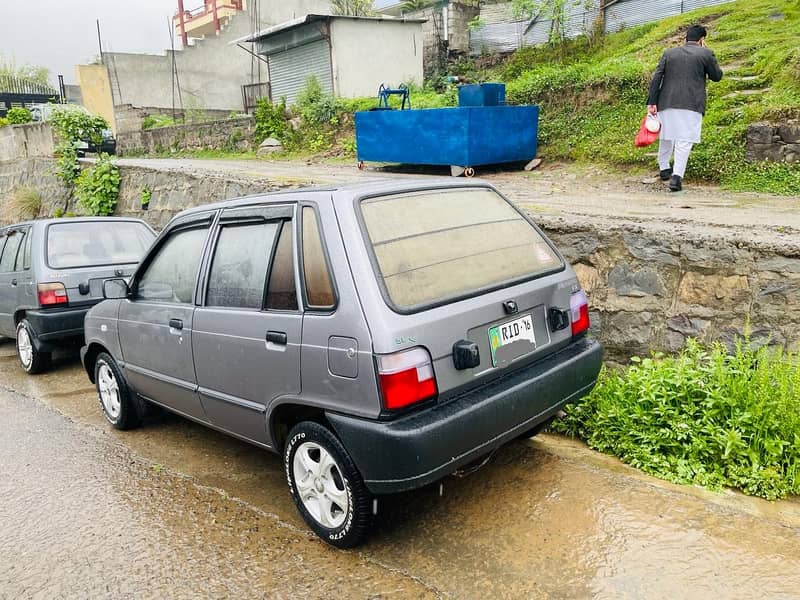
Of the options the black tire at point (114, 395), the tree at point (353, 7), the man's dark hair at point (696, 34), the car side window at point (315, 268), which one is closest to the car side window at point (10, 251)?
the black tire at point (114, 395)

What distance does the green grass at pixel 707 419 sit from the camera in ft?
10.9

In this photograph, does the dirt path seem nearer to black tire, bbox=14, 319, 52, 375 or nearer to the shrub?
black tire, bbox=14, 319, 52, 375

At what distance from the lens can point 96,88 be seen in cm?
2609

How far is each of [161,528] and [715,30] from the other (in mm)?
13610

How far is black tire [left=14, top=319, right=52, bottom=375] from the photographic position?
638 centimetres

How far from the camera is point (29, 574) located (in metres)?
3.02

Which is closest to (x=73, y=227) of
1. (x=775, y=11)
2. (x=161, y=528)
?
(x=161, y=528)

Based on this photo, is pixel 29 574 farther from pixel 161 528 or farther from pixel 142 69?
pixel 142 69

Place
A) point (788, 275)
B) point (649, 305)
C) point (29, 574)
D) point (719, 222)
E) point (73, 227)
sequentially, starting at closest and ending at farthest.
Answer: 1. point (29, 574)
2. point (788, 275)
3. point (649, 305)
4. point (719, 222)
5. point (73, 227)

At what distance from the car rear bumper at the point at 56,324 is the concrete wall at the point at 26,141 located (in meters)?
12.2

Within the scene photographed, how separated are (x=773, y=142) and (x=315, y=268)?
6.96m

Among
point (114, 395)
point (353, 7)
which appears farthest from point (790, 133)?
point (353, 7)

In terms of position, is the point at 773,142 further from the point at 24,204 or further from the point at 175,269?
the point at 24,204

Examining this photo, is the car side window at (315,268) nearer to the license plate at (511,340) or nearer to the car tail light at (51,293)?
the license plate at (511,340)
